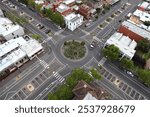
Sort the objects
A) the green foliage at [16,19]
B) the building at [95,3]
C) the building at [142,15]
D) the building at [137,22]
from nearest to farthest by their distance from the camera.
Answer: the building at [137,22] < the green foliage at [16,19] < the building at [142,15] < the building at [95,3]

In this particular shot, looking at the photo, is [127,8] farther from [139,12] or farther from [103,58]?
[103,58]

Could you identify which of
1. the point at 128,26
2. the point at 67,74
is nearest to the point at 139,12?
the point at 128,26

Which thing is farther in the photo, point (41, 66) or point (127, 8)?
point (127, 8)

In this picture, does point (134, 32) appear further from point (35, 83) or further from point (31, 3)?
point (31, 3)

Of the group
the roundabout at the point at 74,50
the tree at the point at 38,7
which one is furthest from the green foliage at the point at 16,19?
the roundabout at the point at 74,50

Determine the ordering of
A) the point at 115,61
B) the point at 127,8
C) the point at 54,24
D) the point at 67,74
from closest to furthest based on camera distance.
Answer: the point at 67,74, the point at 115,61, the point at 54,24, the point at 127,8

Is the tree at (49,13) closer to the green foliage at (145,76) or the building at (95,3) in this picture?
the building at (95,3)
